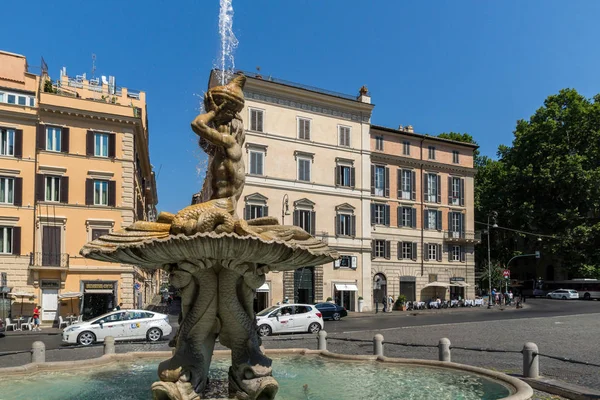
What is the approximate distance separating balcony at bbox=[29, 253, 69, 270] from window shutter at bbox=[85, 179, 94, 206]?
3388 mm

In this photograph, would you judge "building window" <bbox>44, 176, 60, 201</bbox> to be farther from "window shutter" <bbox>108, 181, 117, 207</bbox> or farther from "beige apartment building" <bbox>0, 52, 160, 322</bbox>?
"window shutter" <bbox>108, 181, 117, 207</bbox>

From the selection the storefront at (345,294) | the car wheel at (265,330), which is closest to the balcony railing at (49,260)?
the car wheel at (265,330)

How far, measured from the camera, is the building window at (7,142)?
32969 mm

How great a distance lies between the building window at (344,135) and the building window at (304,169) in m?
3.36

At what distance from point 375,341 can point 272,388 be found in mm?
5653

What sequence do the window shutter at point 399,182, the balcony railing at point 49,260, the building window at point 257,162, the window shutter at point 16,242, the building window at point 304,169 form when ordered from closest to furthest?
the window shutter at point 16,242, the balcony railing at point 49,260, the building window at point 257,162, the building window at point 304,169, the window shutter at point 399,182

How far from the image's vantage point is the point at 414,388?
8.85 meters

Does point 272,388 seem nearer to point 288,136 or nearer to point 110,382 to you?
point 110,382

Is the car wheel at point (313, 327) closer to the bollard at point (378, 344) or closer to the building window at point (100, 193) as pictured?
the bollard at point (378, 344)

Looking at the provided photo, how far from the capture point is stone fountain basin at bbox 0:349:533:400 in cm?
848

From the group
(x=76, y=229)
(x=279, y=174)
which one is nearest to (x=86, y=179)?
(x=76, y=229)

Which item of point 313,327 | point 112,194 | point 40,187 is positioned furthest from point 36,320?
point 313,327

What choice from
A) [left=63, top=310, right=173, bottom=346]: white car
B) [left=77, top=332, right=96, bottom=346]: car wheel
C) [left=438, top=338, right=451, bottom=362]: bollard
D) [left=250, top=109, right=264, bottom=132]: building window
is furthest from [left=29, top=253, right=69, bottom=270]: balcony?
[left=438, top=338, right=451, bottom=362]: bollard

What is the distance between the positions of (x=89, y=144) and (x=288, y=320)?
18163 millimetres
